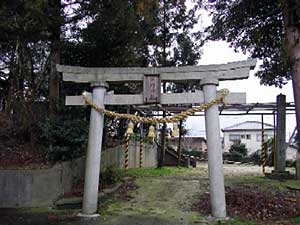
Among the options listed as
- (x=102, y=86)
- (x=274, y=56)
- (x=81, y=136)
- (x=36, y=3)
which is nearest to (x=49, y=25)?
(x=36, y=3)

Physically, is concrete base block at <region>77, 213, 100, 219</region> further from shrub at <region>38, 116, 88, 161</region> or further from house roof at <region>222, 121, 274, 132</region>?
house roof at <region>222, 121, 274, 132</region>

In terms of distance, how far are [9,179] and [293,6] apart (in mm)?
8412

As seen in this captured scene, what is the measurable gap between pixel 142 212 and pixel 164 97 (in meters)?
2.80

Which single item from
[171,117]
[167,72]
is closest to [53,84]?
[167,72]

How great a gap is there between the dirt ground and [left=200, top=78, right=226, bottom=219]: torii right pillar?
0.39 meters

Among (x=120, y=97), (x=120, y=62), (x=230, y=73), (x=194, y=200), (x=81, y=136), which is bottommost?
(x=194, y=200)

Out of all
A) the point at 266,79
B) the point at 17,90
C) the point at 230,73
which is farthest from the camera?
the point at 266,79

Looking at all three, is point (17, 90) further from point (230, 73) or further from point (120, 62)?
point (230, 73)

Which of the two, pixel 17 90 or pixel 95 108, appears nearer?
pixel 95 108

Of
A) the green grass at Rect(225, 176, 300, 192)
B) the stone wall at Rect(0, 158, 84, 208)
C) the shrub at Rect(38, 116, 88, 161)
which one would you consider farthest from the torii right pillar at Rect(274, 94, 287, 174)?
the stone wall at Rect(0, 158, 84, 208)

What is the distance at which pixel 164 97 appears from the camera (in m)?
9.14

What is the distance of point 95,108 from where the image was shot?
9172 millimetres

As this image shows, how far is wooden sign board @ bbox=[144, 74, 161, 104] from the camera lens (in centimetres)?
906

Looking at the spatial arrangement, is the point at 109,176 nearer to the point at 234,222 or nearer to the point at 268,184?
the point at 234,222
